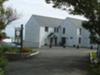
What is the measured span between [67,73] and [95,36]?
9.50 metres

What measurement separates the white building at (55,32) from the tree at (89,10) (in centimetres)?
4840

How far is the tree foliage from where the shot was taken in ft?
91.0

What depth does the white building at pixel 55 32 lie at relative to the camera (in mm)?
82562

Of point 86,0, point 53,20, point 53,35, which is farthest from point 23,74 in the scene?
point 53,20

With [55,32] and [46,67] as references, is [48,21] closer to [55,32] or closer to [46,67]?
[55,32]

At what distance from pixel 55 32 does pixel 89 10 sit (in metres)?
60.4

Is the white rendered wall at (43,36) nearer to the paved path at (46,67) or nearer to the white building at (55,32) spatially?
the white building at (55,32)

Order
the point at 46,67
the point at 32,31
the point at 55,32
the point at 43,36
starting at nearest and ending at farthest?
the point at 46,67
the point at 43,36
the point at 32,31
the point at 55,32

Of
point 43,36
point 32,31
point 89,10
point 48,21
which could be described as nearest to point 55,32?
point 48,21

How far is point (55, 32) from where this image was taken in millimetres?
88625

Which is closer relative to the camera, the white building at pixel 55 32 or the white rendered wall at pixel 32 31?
the white rendered wall at pixel 32 31

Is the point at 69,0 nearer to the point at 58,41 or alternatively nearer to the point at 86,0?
the point at 86,0

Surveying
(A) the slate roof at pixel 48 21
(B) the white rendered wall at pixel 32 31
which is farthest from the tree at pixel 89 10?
(A) the slate roof at pixel 48 21

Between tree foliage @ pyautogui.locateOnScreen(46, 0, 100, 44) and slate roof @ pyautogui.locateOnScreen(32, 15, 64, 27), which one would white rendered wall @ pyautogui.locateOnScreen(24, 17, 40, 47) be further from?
tree foliage @ pyautogui.locateOnScreen(46, 0, 100, 44)
